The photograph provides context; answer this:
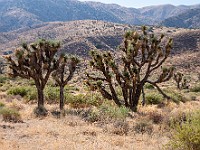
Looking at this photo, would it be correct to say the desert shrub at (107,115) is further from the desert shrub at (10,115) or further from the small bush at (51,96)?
the small bush at (51,96)

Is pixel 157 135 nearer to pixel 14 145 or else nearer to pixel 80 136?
pixel 80 136

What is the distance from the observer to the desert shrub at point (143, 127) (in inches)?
491

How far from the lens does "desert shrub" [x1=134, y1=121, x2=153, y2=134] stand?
12.5m

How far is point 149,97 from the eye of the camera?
2323cm

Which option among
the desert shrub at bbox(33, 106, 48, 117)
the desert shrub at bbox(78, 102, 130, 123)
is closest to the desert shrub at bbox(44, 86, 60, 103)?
the desert shrub at bbox(33, 106, 48, 117)

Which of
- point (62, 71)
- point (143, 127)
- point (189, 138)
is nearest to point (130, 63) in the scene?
point (62, 71)

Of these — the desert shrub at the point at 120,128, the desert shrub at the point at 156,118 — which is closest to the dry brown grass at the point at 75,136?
the desert shrub at the point at 120,128

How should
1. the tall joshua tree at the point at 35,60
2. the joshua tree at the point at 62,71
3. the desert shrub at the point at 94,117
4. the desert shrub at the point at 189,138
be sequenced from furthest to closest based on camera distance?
the joshua tree at the point at 62,71 < the tall joshua tree at the point at 35,60 < the desert shrub at the point at 94,117 < the desert shrub at the point at 189,138

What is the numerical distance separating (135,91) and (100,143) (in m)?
7.82

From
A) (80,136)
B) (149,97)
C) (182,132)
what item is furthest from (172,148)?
(149,97)

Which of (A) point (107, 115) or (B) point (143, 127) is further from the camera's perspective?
(A) point (107, 115)

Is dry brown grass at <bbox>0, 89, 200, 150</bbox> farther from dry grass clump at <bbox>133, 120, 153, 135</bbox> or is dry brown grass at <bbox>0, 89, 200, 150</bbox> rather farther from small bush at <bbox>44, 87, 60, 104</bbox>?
small bush at <bbox>44, 87, 60, 104</bbox>

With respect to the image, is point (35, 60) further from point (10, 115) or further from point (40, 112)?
point (10, 115)

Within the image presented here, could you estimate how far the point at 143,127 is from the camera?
12.8 metres
